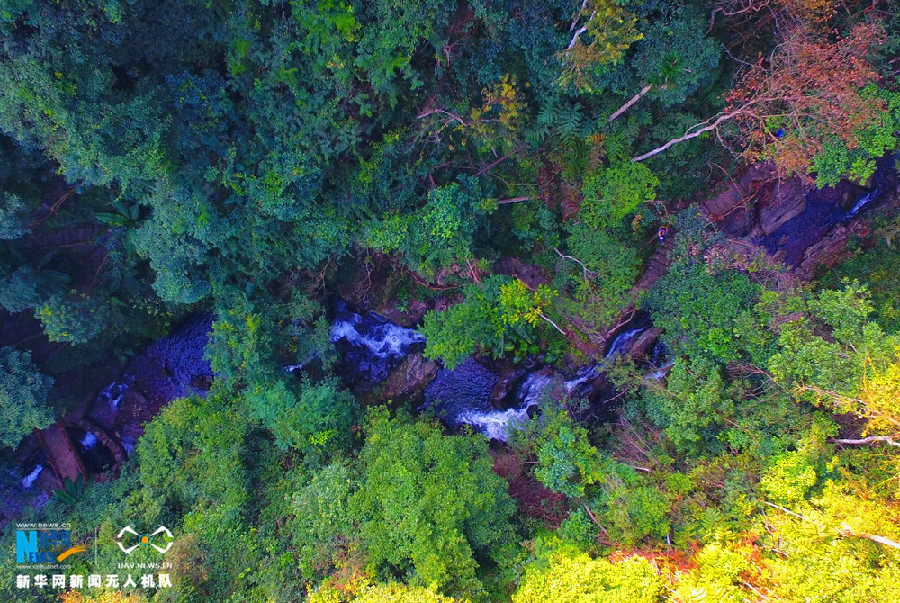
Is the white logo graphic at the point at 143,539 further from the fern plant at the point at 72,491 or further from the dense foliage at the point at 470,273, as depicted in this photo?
the fern plant at the point at 72,491

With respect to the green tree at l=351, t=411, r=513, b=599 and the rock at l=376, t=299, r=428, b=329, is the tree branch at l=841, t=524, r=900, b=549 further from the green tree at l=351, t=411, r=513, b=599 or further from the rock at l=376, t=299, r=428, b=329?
the rock at l=376, t=299, r=428, b=329

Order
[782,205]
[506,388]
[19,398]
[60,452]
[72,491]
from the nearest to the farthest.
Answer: [19,398] < [782,205] < [72,491] < [60,452] < [506,388]

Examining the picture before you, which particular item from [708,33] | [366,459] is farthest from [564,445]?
[708,33]

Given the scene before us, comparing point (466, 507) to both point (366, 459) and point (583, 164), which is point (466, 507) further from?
point (583, 164)

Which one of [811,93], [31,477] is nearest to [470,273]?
[811,93]

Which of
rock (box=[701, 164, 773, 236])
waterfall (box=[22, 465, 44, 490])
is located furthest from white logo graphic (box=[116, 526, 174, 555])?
rock (box=[701, 164, 773, 236])

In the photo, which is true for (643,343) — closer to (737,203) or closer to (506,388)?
(506,388)
